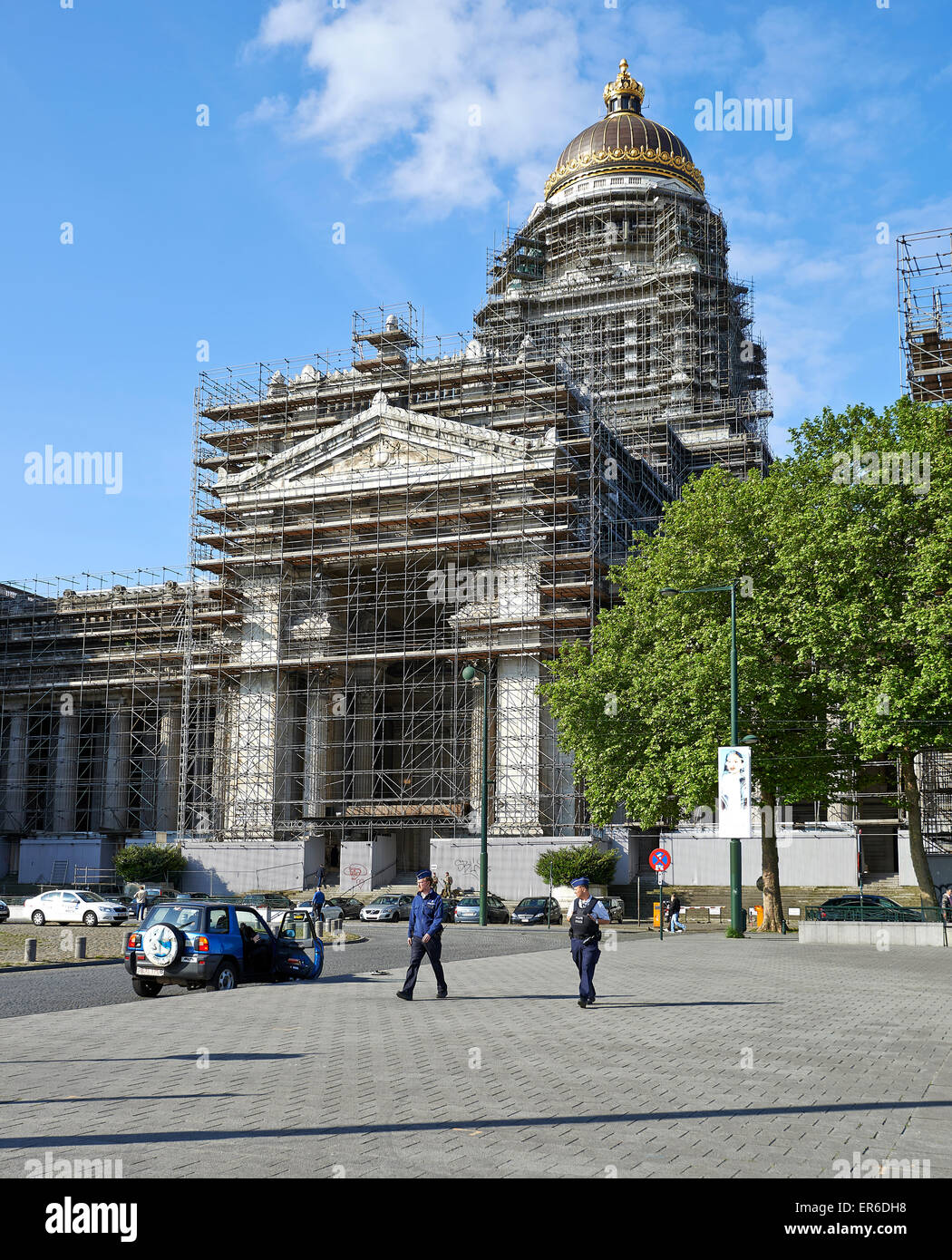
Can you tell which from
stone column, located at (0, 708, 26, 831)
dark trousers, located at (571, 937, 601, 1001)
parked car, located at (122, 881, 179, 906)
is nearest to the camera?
dark trousers, located at (571, 937, 601, 1001)

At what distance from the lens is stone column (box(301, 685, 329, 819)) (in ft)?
189

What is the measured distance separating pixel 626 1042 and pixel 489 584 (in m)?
42.8

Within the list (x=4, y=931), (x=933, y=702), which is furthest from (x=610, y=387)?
(x=4, y=931)

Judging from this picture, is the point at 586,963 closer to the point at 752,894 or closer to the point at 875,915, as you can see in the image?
the point at 875,915

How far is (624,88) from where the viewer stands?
9150 centimetres

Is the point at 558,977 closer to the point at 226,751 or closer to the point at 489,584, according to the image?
the point at 489,584

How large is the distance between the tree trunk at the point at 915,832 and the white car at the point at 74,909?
2598cm

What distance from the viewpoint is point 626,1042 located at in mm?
12352

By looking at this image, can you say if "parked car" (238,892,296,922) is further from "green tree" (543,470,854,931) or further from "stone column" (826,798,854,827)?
"stone column" (826,798,854,827)

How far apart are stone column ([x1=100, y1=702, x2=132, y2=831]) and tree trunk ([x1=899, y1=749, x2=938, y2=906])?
48.0 meters

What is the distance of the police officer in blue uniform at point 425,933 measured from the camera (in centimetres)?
1617

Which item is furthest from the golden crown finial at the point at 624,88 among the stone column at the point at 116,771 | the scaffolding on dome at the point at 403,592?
the stone column at the point at 116,771

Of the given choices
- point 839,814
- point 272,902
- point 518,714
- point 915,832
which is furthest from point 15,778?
point 915,832

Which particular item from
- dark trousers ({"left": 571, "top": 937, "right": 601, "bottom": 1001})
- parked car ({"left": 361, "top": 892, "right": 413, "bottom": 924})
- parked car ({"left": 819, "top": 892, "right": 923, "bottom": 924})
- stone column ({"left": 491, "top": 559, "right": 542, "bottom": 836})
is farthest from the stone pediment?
dark trousers ({"left": 571, "top": 937, "right": 601, "bottom": 1001})
